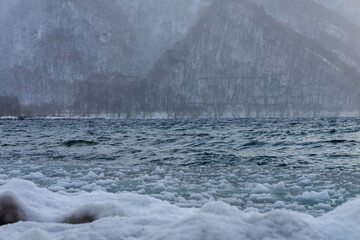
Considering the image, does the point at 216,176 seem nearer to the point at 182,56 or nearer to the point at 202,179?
the point at 202,179

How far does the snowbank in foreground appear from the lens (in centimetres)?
190

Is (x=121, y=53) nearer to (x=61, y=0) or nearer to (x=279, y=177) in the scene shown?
(x=61, y=0)

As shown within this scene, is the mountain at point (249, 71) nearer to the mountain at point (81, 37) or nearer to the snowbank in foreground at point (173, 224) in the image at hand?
the mountain at point (81, 37)

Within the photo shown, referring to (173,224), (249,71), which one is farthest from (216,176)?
(249,71)

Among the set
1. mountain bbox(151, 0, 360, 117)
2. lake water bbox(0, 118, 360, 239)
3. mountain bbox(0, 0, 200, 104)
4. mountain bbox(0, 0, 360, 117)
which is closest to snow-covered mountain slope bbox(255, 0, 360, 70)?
mountain bbox(0, 0, 360, 117)

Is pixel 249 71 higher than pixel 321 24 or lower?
lower

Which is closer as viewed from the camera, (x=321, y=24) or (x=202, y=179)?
(x=202, y=179)

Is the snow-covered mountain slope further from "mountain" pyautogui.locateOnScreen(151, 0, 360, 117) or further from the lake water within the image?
the lake water

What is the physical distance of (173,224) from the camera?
204 cm

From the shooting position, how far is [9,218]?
299 cm

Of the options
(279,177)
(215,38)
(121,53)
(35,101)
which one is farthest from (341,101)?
(279,177)

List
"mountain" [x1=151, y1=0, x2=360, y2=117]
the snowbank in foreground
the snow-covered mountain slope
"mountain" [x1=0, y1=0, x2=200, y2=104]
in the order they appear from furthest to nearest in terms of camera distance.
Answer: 1. the snow-covered mountain slope
2. "mountain" [x1=0, y1=0, x2=200, y2=104]
3. "mountain" [x1=151, y1=0, x2=360, y2=117]
4. the snowbank in foreground

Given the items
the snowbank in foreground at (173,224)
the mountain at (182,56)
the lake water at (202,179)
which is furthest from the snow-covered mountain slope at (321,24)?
the snowbank in foreground at (173,224)

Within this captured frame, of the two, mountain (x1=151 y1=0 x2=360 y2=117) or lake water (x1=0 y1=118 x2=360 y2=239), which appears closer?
lake water (x1=0 y1=118 x2=360 y2=239)
